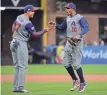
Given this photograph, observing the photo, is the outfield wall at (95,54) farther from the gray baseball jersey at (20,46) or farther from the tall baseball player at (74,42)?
the gray baseball jersey at (20,46)

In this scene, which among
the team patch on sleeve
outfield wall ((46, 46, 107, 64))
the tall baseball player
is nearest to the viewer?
the team patch on sleeve

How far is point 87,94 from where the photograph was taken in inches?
404

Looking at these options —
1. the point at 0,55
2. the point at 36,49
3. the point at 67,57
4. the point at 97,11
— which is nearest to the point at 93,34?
the point at 97,11

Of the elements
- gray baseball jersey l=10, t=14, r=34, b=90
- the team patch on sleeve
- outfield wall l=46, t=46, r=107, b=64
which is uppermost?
the team patch on sleeve

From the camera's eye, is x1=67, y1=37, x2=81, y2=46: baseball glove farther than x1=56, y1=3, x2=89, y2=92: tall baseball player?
No

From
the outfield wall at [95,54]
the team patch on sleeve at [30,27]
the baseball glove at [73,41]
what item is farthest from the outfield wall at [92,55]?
the team patch on sleeve at [30,27]

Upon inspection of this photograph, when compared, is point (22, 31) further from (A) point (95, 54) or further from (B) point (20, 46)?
(A) point (95, 54)

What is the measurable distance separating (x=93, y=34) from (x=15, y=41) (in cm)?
2381

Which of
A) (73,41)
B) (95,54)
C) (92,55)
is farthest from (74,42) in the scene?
(95,54)

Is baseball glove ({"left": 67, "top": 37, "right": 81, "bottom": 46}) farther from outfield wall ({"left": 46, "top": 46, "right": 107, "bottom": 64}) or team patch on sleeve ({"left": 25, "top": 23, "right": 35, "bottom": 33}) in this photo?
outfield wall ({"left": 46, "top": 46, "right": 107, "bottom": 64})

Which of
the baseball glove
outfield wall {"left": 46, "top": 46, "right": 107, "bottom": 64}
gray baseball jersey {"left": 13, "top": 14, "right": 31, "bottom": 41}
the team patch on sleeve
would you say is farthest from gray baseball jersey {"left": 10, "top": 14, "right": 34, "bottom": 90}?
outfield wall {"left": 46, "top": 46, "right": 107, "bottom": 64}

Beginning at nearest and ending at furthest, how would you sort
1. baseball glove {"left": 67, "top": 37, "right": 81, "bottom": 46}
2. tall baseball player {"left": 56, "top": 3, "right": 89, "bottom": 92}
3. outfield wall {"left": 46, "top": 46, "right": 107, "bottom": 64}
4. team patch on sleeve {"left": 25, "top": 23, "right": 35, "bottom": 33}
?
team patch on sleeve {"left": 25, "top": 23, "right": 35, "bottom": 33} → baseball glove {"left": 67, "top": 37, "right": 81, "bottom": 46} → tall baseball player {"left": 56, "top": 3, "right": 89, "bottom": 92} → outfield wall {"left": 46, "top": 46, "right": 107, "bottom": 64}

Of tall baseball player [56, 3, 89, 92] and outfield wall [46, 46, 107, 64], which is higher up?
tall baseball player [56, 3, 89, 92]

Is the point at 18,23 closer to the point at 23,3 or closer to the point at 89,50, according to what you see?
the point at 89,50
